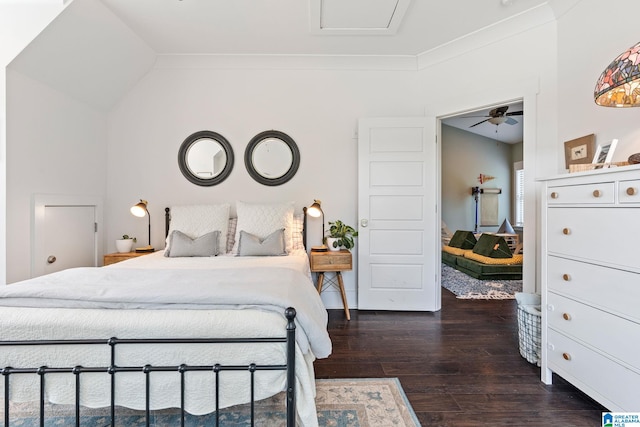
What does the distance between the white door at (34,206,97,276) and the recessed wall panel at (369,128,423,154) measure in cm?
313

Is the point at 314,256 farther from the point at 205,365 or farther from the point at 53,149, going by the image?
the point at 53,149

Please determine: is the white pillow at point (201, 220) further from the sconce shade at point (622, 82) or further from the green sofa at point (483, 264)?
the green sofa at point (483, 264)

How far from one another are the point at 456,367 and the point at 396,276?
4.19 feet

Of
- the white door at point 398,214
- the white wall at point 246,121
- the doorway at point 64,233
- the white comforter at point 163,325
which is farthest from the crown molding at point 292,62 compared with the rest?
the white comforter at point 163,325

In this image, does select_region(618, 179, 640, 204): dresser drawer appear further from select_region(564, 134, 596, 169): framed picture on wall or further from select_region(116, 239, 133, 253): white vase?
select_region(116, 239, 133, 253): white vase

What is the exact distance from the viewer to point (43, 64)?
2.64 metres

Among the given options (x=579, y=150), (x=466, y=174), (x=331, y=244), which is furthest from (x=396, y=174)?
(x=466, y=174)

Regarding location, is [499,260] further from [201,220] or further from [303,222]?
[201,220]

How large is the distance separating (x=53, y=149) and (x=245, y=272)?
2.44m

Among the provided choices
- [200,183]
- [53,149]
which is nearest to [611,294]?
[200,183]

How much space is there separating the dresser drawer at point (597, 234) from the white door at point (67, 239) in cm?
401

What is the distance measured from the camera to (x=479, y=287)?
14.2ft

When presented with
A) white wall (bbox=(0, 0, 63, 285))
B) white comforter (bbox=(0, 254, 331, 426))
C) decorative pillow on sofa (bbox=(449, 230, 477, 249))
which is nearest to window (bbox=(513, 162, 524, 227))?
decorative pillow on sofa (bbox=(449, 230, 477, 249))

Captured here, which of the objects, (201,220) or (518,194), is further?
(518,194)
